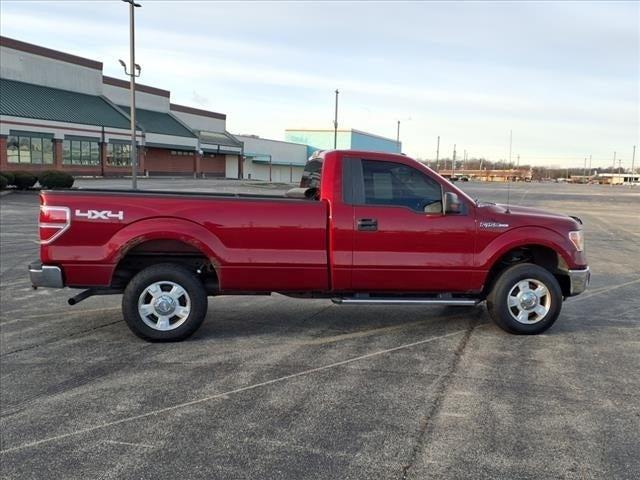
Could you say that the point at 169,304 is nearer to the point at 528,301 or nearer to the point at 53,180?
the point at 528,301

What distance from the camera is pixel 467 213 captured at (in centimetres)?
611

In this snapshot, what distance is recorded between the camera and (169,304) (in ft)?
19.4

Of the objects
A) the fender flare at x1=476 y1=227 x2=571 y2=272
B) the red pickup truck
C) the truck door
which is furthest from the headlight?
the truck door

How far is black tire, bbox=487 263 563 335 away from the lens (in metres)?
6.21

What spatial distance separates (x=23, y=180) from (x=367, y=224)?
1180 inches

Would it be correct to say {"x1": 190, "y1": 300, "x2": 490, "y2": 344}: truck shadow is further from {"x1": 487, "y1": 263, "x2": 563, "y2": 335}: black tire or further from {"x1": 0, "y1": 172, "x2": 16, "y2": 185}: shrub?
{"x1": 0, "y1": 172, "x2": 16, "y2": 185}: shrub

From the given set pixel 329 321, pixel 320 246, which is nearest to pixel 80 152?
pixel 329 321

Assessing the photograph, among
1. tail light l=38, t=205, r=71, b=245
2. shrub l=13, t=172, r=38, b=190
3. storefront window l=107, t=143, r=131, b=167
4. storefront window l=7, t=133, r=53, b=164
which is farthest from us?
storefront window l=107, t=143, r=131, b=167

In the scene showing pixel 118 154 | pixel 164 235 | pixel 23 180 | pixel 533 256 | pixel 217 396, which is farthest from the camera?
pixel 118 154

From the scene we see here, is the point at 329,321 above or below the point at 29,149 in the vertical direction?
below

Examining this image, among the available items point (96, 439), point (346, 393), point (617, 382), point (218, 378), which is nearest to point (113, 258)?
point (218, 378)

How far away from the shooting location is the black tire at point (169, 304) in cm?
583

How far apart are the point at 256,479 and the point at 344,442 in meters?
0.70

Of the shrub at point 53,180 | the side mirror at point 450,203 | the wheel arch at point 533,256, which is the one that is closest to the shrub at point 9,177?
the shrub at point 53,180
